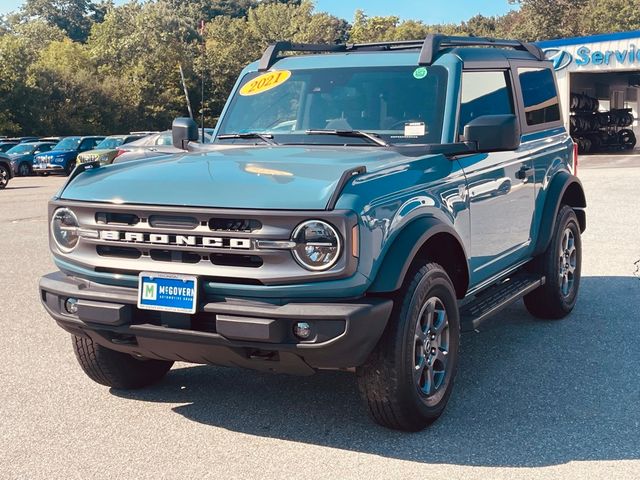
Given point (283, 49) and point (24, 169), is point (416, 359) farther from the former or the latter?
point (24, 169)

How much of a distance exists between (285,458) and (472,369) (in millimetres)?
1805

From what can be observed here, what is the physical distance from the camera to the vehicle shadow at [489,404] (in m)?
4.07

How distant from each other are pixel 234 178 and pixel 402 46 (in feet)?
7.05

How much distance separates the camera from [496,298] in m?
5.39

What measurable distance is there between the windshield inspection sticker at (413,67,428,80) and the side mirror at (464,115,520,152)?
1.80 feet

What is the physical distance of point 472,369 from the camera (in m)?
5.34

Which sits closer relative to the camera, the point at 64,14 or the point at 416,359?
the point at 416,359

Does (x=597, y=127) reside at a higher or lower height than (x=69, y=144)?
lower

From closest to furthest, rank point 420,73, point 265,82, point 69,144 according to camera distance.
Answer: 1. point 420,73
2. point 265,82
3. point 69,144

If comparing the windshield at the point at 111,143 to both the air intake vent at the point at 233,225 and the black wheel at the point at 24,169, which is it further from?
the air intake vent at the point at 233,225

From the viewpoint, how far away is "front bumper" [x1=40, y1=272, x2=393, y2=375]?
370 cm

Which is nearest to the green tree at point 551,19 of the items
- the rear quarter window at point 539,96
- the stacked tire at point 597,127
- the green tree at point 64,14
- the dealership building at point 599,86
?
the dealership building at point 599,86

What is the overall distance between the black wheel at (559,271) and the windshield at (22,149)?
93.0ft

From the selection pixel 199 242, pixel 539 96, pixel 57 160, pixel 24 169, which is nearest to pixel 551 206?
pixel 539 96
